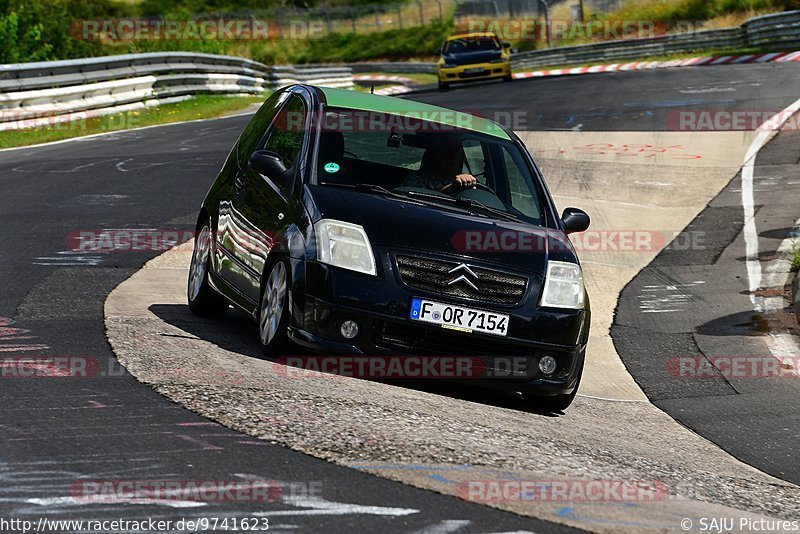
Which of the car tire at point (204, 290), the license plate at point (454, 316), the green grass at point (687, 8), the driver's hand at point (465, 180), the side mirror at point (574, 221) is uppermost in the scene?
the green grass at point (687, 8)

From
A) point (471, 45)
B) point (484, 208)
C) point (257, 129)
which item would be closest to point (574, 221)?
point (484, 208)

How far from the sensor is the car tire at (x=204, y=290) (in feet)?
29.4

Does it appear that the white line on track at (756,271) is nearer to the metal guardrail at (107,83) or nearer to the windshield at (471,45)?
the metal guardrail at (107,83)

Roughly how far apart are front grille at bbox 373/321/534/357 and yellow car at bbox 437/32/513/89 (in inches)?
1210

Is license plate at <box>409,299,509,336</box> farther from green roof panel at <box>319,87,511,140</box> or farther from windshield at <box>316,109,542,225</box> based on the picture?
green roof panel at <box>319,87,511,140</box>

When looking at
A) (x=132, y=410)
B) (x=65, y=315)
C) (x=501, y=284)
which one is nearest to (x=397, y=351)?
(x=501, y=284)

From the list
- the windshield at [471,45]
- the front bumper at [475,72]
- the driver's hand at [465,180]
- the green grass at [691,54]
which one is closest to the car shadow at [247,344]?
the driver's hand at [465,180]

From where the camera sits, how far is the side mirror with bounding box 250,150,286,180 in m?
7.88

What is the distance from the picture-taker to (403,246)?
716cm

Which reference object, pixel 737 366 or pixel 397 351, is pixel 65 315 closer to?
pixel 397 351

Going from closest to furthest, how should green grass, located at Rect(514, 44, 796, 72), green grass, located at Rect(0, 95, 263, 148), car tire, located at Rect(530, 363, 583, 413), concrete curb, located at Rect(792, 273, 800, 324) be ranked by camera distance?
car tire, located at Rect(530, 363, 583, 413) < concrete curb, located at Rect(792, 273, 800, 324) < green grass, located at Rect(0, 95, 263, 148) < green grass, located at Rect(514, 44, 796, 72)

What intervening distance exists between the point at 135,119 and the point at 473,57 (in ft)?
45.8

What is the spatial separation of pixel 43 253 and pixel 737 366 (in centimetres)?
577

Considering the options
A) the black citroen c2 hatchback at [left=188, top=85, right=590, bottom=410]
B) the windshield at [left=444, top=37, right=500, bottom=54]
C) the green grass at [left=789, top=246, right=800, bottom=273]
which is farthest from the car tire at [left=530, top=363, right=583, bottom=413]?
the windshield at [left=444, top=37, right=500, bottom=54]
